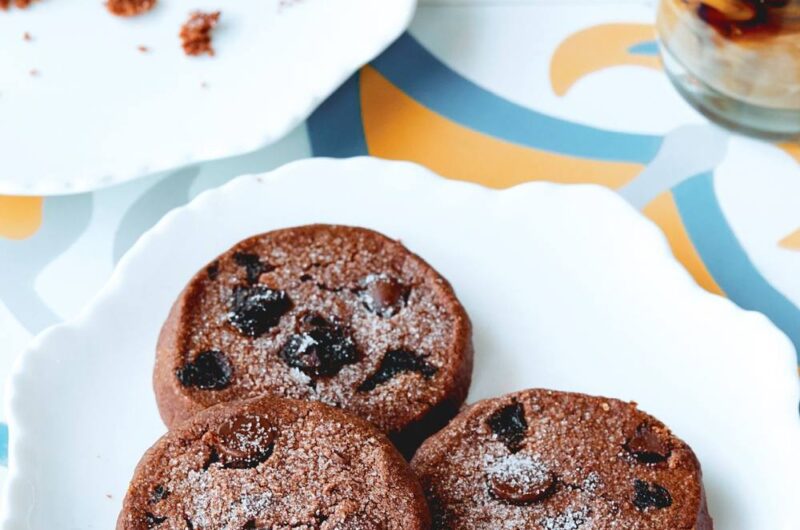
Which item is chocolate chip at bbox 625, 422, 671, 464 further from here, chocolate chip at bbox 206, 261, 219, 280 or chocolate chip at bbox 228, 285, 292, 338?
chocolate chip at bbox 206, 261, 219, 280

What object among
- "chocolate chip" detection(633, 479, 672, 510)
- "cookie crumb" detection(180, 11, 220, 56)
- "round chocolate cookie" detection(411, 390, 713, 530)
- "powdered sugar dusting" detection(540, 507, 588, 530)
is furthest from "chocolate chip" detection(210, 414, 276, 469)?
"cookie crumb" detection(180, 11, 220, 56)

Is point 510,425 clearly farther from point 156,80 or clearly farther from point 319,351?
point 156,80

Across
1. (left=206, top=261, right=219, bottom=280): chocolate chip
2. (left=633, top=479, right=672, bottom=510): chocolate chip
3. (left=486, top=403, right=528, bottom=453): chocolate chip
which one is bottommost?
(left=633, top=479, right=672, bottom=510): chocolate chip

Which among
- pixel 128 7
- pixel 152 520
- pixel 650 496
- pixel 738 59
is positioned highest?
pixel 128 7

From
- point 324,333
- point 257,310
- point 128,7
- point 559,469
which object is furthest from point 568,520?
point 128,7

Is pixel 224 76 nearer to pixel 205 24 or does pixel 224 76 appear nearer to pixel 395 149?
pixel 205 24

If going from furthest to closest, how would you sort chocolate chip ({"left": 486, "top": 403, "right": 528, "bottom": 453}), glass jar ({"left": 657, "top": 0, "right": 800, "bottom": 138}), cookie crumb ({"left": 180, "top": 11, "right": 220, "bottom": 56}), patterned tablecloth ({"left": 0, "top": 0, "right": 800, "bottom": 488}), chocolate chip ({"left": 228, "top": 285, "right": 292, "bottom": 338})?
cookie crumb ({"left": 180, "top": 11, "right": 220, "bottom": 56}), patterned tablecloth ({"left": 0, "top": 0, "right": 800, "bottom": 488}), glass jar ({"left": 657, "top": 0, "right": 800, "bottom": 138}), chocolate chip ({"left": 228, "top": 285, "right": 292, "bottom": 338}), chocolate chip ({"left": 486, "top": 403, "right": 528, "bottom": 453})
